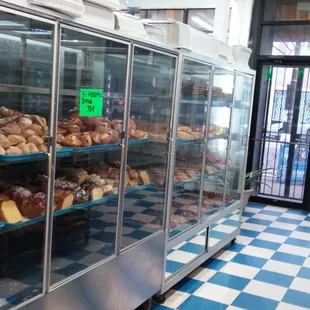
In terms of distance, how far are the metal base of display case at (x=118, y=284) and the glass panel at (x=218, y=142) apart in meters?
1.15

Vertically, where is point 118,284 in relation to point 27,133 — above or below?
below

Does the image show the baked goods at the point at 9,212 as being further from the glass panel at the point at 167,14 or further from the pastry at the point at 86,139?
the glass panel at the point at 167,14

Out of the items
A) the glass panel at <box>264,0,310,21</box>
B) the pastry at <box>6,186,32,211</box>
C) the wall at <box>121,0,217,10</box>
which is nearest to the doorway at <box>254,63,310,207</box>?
the glass panel at <box>264,0,310,21</box>

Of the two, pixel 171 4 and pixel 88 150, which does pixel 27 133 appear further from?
pixel 171 4

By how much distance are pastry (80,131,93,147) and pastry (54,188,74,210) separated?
30 centimetres

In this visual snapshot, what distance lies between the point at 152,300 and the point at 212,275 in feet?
2.65

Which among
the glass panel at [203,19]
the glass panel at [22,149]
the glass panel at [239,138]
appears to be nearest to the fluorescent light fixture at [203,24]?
the glass panel at [203,19]

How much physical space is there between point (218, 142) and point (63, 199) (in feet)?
8.22

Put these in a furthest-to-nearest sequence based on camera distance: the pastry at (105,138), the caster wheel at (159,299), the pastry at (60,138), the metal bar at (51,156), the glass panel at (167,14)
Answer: the glass panel at (167,14), the caster wheel at (159,299), the pastry at (105,138), the pastry at (60,138), the metal bar at (51,156)

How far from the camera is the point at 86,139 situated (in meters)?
2.55

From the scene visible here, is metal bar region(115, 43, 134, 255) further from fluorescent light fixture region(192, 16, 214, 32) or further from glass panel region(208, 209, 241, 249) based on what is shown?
fluorescent light fixture region(192, 16, 214, 32)

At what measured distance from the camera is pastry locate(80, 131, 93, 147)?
99.4 inches

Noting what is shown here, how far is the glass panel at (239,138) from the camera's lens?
4777 millimetres

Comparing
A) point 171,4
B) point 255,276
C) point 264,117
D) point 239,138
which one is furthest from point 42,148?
point 264,117
